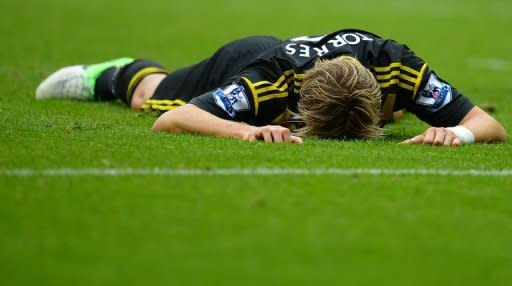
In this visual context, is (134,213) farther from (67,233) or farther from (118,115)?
(118,115)

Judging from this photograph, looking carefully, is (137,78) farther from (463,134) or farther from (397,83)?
(463,134)

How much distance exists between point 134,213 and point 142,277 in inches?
29.4

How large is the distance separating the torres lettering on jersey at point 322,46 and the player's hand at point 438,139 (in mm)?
759

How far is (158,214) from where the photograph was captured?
→ 14.0 feet

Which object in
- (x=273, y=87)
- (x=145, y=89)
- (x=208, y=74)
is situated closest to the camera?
(x=273, y=87)

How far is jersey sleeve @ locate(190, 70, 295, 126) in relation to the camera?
6.05 meters

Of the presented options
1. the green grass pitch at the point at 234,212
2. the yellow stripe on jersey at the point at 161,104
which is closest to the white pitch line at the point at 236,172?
the green grass pitch at the point at 234,212

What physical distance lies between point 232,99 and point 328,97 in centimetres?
57

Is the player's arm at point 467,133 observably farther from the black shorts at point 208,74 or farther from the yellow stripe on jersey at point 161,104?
the yellow stripe on jersey at point 161,104

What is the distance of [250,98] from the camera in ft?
19.8

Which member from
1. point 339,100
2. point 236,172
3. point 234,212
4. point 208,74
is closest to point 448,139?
point 339,100

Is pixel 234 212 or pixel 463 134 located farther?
pixel 463 134

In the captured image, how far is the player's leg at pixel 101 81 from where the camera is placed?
8133 millimetres

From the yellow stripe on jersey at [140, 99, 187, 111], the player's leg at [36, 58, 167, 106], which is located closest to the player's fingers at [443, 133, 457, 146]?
the yellow stripe on jersey at [140, 99, 187, 111]
